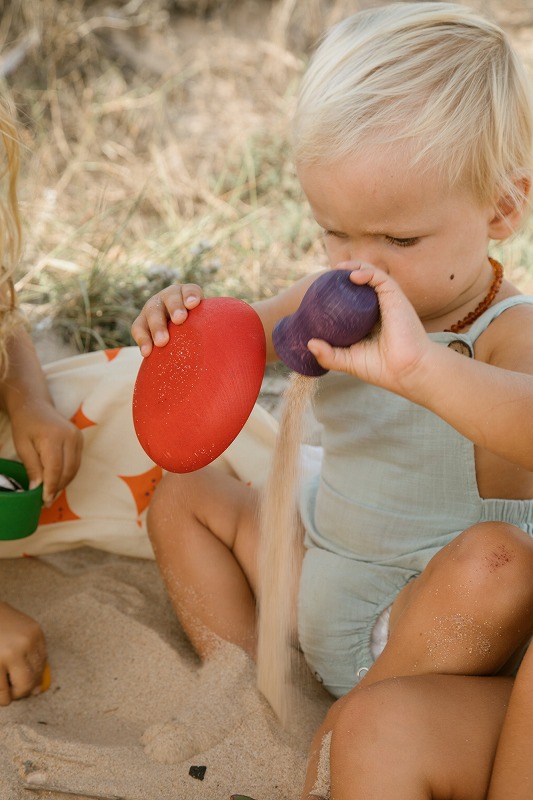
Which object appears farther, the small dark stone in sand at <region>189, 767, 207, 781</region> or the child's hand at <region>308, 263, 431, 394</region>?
the small dark stone in sand at <region>189, 767, 207, 781</region>

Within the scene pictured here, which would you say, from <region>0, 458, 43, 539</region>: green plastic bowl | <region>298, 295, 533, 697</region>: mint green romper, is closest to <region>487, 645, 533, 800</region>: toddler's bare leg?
<region>298, 295, 533, 697</region>: mint green romper

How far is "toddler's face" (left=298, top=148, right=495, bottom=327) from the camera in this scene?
1226mm

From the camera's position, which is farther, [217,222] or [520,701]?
[217,222]

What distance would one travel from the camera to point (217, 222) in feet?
11.1

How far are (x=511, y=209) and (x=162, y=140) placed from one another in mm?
3073

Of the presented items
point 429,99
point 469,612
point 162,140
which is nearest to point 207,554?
point 469,612

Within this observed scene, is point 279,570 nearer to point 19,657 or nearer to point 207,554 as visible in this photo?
point 207,554

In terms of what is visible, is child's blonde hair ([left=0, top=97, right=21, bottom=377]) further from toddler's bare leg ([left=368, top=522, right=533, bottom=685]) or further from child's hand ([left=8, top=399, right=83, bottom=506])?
toddler's bare leg ([left=368, top=522, right=533, bottom=685])

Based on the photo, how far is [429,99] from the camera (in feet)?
4.13

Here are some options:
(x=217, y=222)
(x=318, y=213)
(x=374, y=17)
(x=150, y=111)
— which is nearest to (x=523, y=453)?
(x=318, y=213)

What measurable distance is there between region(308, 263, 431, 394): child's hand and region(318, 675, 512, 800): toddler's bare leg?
14.9 inches

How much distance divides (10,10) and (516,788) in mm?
4106

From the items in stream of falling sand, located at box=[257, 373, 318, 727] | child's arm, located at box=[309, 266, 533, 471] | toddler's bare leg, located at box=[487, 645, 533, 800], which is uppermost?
child's arm, located at box=[309, 266, 533, 471]

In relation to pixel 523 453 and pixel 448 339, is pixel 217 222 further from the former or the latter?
pixel 523 453
